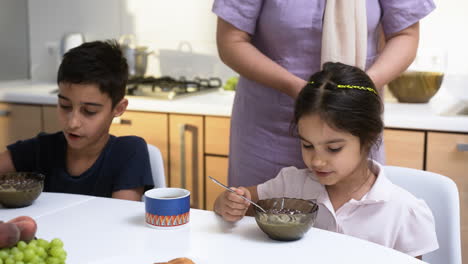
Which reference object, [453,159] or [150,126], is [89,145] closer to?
[150,126]

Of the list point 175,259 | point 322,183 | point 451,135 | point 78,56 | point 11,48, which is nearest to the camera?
point 175,259

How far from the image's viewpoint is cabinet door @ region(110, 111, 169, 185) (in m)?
2.59

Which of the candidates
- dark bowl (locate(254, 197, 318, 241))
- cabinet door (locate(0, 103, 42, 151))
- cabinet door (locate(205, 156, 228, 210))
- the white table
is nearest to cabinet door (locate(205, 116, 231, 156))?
cabinet door (locate(205, 156, 228, 210))

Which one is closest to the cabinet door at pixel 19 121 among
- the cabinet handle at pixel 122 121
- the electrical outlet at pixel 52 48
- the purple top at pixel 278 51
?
the cabinet handle at pixel 122 121

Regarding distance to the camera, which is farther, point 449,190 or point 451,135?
point 451,135

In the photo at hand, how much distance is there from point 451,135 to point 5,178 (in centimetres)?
155

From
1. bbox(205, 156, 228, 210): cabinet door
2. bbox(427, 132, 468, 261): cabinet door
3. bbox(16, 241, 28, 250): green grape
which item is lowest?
bbox(205, 156, 228, 210): cabinet door

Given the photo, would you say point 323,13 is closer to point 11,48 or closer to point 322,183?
point 322,183

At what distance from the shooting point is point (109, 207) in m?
1.26

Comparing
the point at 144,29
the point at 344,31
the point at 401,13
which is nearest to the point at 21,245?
the point at 344,31

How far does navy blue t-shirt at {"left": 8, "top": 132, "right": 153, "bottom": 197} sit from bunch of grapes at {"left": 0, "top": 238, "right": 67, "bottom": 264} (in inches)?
29.3

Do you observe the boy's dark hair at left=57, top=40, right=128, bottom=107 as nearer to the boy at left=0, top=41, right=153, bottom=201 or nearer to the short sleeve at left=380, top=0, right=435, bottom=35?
the boy at left=0, top=41, right=153, bottom=201

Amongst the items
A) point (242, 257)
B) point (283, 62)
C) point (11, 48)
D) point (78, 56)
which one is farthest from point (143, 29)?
point (242, 257)

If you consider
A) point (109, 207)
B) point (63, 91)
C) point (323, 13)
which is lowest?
point (109, 207)
